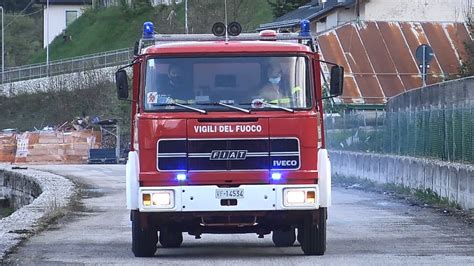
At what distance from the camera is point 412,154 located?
2995 cm

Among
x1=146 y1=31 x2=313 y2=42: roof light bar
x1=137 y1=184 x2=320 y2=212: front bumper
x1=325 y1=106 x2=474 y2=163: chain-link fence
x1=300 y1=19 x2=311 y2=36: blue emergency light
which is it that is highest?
x1=300 y1=19 x2=311 y2=36: blue emergency light

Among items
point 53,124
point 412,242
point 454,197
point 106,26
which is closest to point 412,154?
point 454,197

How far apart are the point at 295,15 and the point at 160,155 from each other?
5262 cm

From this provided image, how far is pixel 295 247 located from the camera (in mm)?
16922

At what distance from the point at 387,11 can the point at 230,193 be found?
49.9 meters

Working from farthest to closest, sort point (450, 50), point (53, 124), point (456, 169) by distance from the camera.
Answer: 1. point (53, 124)
2. point (450, 50)
3. point (456, 169)

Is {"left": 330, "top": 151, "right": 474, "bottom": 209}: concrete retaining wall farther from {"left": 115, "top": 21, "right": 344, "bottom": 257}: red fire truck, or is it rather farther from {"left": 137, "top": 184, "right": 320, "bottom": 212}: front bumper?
{"left": 137, "top": 184, "right": 320, "bottom": 212}: front bumper

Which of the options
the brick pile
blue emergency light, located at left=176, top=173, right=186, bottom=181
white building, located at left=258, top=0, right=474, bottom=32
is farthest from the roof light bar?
the brick pile

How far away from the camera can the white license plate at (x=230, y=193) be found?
14453mm

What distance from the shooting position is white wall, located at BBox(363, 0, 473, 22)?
206ft

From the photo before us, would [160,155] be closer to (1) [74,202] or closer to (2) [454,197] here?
(2) [454,197]

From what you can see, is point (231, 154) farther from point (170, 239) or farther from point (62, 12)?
point (62, 12)

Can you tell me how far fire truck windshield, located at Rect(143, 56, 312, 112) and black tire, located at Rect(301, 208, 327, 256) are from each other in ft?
4.61

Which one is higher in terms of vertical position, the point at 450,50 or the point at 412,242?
the point at 450,50
